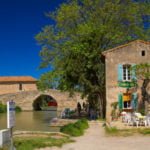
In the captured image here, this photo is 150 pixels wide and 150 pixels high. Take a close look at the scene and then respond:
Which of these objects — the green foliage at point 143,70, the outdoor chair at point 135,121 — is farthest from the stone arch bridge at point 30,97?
the outdoor chair at point 135,121

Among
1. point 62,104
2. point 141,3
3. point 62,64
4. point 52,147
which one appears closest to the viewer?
point 52,147

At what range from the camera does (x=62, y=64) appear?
103 feet

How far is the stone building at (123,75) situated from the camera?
26.7 meters

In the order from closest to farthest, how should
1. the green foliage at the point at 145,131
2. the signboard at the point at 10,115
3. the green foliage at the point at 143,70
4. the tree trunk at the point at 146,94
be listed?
the signboard at the point at 10,115, the green foliage at the point at 145,131, the green foliage at the point at 143,70, the tree trunk at the point at 146,94

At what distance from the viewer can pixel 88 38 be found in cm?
2944

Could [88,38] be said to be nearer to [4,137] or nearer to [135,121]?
[135,121]

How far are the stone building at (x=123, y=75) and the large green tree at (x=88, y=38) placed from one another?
8.24ft

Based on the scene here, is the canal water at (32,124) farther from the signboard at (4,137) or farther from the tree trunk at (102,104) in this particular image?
the signboard at (4,137)

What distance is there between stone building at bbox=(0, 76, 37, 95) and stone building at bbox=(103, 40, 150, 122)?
47752 mm

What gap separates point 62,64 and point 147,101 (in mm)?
8392

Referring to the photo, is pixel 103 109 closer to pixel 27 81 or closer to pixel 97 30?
pixel 97 30

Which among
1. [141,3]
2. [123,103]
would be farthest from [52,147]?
[141,3]

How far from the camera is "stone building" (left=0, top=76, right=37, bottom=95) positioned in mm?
72250

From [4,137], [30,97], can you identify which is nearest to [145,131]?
[4,137]
